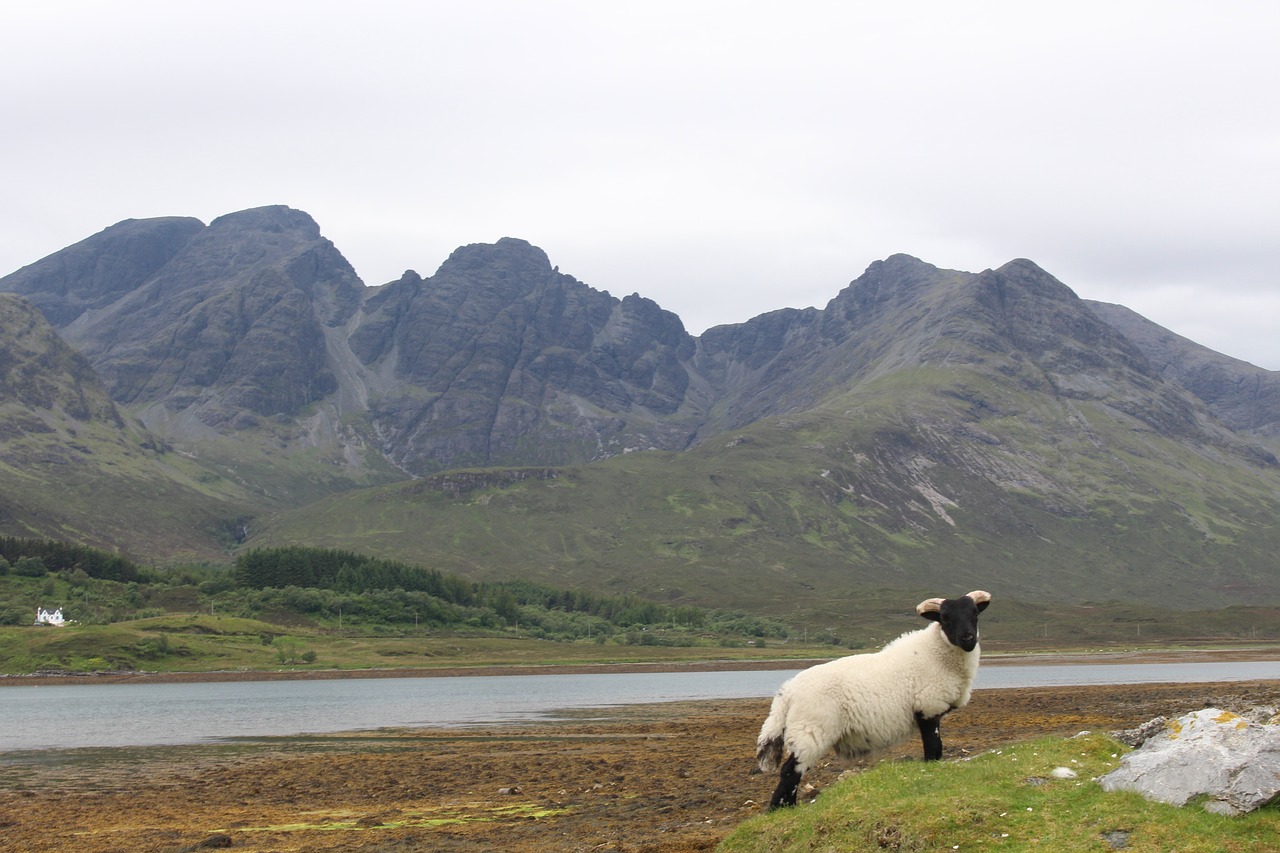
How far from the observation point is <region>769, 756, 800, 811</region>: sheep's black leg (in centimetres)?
2138

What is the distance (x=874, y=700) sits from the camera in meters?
21.9

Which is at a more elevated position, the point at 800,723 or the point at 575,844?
the point at 800,723

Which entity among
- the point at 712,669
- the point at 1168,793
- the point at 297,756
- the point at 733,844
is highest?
the point at 1168,793

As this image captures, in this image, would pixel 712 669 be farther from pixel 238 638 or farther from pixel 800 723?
pixel 800 723

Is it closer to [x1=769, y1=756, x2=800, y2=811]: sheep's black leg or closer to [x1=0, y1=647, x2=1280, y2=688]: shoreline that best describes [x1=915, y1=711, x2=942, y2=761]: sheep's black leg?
[x1=769, y1=756, x2=800, y2=811]: sheep's black leg

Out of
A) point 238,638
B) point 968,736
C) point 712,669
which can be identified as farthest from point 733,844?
point 238,638

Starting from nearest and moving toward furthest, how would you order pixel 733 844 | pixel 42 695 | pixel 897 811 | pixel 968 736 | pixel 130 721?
pixel 897 811
pixel 733 844
pixel 968 736
pixel 130 721
pixel 42 695

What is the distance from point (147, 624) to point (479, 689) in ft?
247

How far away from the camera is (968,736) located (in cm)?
4341

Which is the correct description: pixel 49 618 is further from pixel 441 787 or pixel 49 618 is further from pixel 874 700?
pixel 874 700

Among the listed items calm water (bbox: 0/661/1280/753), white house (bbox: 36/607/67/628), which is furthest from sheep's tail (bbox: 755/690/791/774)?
white house (bbox: 36/607/67/628)

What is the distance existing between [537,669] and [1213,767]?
166026mm

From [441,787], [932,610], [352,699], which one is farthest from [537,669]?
[932,610]

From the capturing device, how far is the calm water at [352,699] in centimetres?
7794
